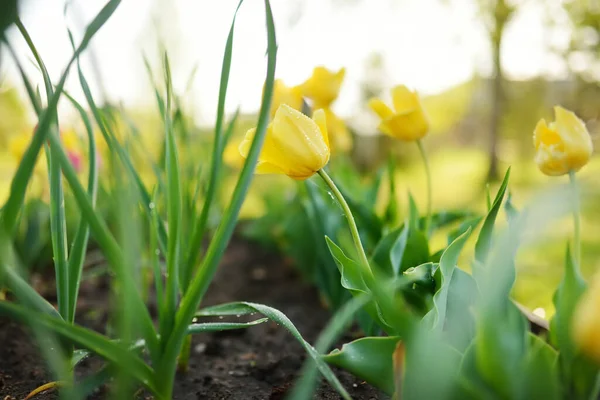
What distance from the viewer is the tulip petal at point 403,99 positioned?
0.91 m

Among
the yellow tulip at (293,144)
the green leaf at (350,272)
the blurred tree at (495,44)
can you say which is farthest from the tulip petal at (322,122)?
the blurred tree at (495,44)

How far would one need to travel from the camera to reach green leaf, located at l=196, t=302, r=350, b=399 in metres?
0.48

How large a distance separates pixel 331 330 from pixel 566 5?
530 cm

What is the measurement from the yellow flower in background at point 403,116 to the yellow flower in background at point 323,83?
0.21 meters

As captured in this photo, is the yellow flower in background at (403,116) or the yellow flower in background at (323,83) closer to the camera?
the yellow flower in background at (403,116)

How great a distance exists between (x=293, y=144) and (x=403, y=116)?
0.35 metres

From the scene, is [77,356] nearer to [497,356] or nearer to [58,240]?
[58,240]

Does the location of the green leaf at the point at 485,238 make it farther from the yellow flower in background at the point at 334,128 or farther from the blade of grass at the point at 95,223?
the yellow flower in background at the point at 334,128

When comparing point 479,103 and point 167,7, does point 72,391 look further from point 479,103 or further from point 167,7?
point 479,103

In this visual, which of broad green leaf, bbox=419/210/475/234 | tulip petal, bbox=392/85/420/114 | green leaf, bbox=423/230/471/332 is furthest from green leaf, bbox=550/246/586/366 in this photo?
broad green leaf, bbox=419/210/475/234

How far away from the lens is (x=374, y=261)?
0.85 meters

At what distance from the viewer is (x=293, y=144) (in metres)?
0.60

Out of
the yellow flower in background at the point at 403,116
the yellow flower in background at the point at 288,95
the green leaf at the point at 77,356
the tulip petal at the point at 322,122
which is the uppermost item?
the yellow flower in background at the point at 288,95

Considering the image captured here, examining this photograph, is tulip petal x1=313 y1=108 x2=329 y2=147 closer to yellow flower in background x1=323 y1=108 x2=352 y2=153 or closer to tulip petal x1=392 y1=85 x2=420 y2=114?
tulip petal x1=392 y1=85 x2=420 y2=114
